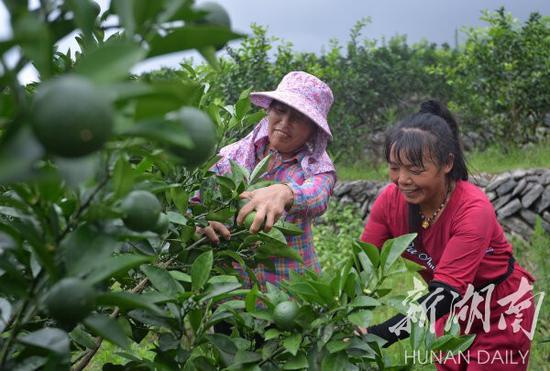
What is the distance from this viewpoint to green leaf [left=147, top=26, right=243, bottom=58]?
513mm

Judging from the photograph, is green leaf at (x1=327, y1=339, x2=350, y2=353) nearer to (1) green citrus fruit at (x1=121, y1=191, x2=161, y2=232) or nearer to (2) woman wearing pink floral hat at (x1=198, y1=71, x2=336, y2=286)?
(1) green citrus fruit at (x1=121, y1=191, x2=161, y2=232)

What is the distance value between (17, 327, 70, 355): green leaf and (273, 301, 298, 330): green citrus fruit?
0.45m

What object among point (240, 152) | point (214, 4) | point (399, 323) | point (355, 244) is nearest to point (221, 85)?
point (240, 152)

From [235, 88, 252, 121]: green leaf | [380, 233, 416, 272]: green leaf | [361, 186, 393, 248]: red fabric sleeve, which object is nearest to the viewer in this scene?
[380, 233, 416, 272]: green leaf

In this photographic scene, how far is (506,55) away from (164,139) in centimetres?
620

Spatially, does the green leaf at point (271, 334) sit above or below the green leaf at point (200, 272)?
below

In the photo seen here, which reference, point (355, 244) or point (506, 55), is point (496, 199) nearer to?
point (506, 55)

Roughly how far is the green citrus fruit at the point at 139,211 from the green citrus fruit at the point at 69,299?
0.29 feet

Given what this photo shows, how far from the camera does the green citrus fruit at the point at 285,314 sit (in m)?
1.01

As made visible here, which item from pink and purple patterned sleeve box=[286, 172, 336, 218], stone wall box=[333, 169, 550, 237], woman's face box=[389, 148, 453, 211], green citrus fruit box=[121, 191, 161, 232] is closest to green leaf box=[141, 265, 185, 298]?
green citrus fruit box=[121, 191, 161, 232]

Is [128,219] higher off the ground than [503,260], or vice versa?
[128,219]

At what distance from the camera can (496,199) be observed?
17.7ft

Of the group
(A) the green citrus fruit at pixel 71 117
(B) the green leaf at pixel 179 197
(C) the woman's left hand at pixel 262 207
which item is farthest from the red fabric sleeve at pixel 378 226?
(A) the green citrus fruit at pixel 71 117

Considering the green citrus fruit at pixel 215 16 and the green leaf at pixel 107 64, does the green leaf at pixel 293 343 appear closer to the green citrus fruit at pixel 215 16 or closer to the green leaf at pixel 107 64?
the green citrus fruit at pixel 215 16
